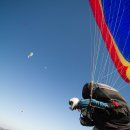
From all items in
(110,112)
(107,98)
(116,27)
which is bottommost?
(110,112)

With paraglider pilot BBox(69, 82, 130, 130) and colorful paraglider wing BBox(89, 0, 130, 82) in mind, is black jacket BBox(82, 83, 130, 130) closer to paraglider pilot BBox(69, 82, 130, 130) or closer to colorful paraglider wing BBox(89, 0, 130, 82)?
paraglider pilot BBox(69, 82, 130, 130)

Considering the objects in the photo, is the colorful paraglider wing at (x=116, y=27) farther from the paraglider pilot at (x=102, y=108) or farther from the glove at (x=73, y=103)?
the glove at (x=73, y=103)

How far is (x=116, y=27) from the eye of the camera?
8.56 metres

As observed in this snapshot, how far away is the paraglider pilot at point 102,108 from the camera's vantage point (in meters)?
2.99

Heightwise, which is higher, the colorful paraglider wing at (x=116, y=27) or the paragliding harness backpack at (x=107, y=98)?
the colorful paraglider wing at (x=116, y=27)

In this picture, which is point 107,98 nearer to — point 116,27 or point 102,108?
point 102,108

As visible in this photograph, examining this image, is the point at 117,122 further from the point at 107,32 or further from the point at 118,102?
the point at 107,32

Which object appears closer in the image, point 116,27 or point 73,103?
point 73,103

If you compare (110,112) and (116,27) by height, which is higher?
(116,27)

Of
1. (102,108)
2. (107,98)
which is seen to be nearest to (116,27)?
(107,98)

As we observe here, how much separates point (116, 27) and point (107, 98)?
5.82m

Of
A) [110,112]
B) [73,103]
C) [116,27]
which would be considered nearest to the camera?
[110,112]

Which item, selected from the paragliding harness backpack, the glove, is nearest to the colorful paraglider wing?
the paragliding harness backpack

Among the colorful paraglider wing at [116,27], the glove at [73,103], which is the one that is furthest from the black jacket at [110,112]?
the colorful paraglider wing at [116,27]
